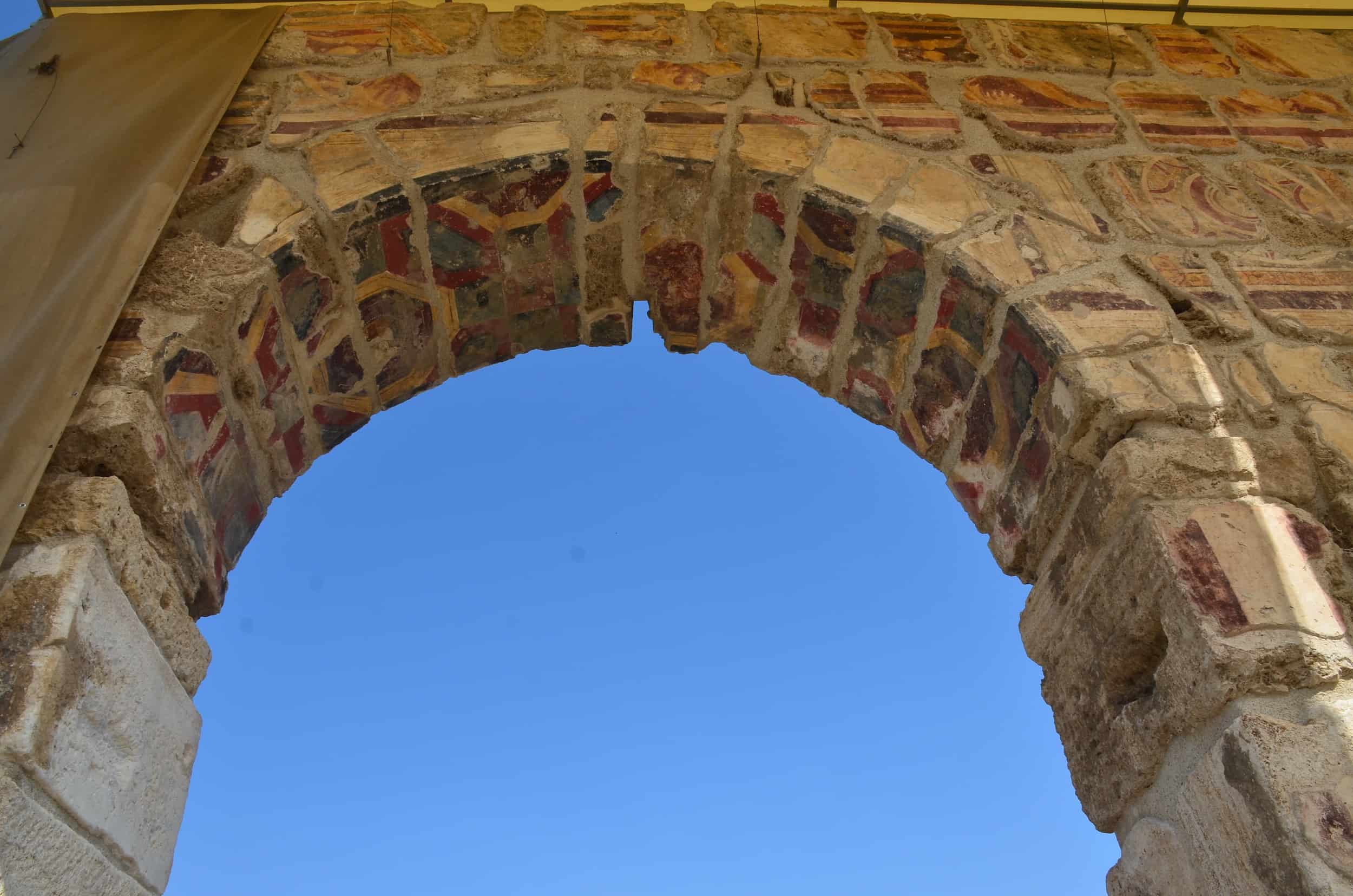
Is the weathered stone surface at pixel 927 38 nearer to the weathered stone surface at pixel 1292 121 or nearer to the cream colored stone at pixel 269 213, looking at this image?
the weathered stone surface at pixel 1292 121

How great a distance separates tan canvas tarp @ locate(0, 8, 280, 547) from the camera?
7.39 ft

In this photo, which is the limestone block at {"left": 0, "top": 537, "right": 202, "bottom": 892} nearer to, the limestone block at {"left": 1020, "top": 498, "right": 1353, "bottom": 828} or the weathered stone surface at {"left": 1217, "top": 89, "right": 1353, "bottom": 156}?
the limestone block at {"left": 1020, "top": 498, "right": 1353, "bottom": 828}

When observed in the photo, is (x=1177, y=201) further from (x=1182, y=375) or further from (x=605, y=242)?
(x=605, y=242)

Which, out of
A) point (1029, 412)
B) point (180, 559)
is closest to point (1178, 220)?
point (1029, 412)

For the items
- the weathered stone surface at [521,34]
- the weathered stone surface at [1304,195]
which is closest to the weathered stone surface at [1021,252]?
the weathered stone surface at [1304,195]

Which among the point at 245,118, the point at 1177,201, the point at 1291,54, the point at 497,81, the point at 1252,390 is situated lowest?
the point at 1252,390

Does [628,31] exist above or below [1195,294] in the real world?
above

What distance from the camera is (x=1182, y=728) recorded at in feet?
6.85

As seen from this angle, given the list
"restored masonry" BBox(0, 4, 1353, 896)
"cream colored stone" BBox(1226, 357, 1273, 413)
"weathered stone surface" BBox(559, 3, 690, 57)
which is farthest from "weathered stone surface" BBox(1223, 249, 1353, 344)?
"weathered stone surface" BBox(559, 3, 690, 57)

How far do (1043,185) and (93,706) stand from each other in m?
2.45

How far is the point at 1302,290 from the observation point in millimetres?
2783

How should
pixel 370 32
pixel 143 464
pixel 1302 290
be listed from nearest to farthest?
pixel 143 464 < pixel 1302 290 < pixel 370 32

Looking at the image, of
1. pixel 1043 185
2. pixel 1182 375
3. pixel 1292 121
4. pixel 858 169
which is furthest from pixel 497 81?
pixel 1292 121

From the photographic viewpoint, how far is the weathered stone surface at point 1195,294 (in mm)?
2652
